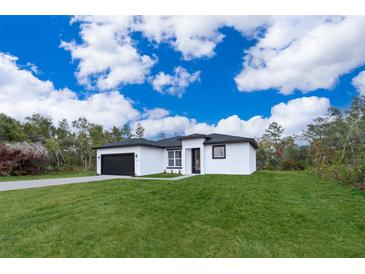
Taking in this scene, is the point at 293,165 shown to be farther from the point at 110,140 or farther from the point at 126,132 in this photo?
the point at 110,140

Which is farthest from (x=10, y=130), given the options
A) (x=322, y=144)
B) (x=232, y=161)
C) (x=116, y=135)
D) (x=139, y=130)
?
(x=322, y=144)

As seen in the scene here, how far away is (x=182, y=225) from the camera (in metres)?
4.58

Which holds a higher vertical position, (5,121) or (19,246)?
(5,121)

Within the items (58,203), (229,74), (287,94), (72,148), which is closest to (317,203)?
(58,203)

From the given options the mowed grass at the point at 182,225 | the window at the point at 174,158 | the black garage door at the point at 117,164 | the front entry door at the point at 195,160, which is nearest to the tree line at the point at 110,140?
the black garage door at the point at 117,164

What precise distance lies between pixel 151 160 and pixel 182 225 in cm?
1146

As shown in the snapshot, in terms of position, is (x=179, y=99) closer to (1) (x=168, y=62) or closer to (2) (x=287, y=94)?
(1) (x=168, y=62)

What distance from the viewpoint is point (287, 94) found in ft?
59.5

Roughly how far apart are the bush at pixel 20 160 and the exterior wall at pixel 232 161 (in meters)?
14.1

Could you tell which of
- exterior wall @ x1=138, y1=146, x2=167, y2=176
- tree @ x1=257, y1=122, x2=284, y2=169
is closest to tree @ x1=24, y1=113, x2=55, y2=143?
exterior wall @ x1=138, y1=146, x2=167, y2=176

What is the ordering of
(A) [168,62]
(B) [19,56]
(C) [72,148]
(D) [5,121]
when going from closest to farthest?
1. (B) [19,56]
2. (A) [168,62]
3. (D) [5,121]
4. (C) [72,148]

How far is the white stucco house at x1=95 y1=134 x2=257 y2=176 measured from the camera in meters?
14.0

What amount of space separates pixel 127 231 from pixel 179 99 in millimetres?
16365

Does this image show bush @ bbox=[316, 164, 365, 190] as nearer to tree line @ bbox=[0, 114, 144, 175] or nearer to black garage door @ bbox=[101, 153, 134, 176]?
black garage door @ bbox=[101, 153, 134, 176]
